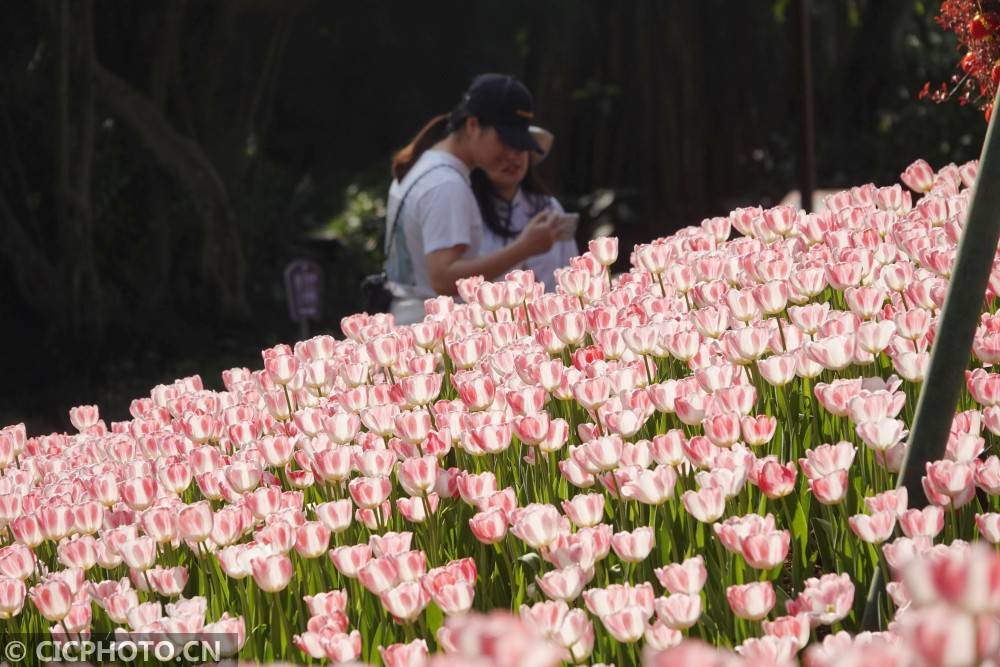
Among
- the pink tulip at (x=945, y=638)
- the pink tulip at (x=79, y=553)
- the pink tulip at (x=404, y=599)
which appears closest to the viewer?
the pink tulip at (x=945, y=638)

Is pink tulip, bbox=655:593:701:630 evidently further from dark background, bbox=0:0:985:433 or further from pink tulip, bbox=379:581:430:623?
dark background, bbox=0:0:985:433

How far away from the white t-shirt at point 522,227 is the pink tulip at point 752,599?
3421 mm

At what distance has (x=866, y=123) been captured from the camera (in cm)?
1744

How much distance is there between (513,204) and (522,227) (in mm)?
95

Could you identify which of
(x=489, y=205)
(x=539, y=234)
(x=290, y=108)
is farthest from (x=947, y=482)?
(x=290, y=108)

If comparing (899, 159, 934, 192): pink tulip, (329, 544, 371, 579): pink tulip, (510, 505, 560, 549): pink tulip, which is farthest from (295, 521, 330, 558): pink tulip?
(899, 159, 934, 192): pink tulip

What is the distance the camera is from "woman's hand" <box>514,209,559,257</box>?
4672mm

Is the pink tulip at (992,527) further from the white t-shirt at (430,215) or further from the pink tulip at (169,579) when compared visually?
the white t-shirt at (430,215)

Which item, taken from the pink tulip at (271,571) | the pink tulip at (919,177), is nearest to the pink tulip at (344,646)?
the pink tulip at (271,571)

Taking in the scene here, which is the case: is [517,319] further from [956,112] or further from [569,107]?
[569,107]

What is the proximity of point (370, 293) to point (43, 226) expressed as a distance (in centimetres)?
992

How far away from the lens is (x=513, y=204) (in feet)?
17.2

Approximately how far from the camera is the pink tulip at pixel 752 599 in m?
1.68

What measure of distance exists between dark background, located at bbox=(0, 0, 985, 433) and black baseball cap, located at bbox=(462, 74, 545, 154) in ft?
23.0
